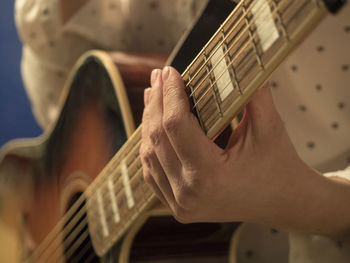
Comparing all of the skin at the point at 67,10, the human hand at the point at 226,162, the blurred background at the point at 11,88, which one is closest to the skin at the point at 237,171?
the human hand at the point at 226,162

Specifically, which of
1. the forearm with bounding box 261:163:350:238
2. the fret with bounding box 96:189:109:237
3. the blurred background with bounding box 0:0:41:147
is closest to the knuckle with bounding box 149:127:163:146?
the forearm with bounding box 261:163:350:238

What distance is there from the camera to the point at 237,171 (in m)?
0.45

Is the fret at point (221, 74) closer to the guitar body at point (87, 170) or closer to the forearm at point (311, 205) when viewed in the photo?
the forearm at point (311, 205)

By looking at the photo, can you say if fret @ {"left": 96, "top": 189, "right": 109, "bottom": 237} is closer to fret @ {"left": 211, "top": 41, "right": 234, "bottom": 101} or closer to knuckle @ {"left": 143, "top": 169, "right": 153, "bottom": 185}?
knuckle @ {"left": 143, "top": 169, "right": 153, "bottom": 185}

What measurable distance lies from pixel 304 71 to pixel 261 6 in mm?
A: 303

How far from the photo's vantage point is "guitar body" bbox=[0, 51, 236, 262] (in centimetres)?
69

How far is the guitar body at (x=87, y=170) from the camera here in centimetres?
69

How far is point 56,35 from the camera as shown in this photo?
3.42ft

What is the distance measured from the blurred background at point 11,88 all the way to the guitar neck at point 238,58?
4.11 ft

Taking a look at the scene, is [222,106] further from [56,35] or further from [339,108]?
[56,35]

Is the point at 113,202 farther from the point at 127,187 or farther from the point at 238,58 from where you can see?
the point at 238,58

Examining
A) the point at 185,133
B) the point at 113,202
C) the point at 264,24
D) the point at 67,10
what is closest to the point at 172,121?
the point at 185,133

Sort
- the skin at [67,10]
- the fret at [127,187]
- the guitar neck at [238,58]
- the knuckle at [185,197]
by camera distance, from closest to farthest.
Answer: the guitar neck at [238,58]
the knuckle at [185,197]
the fret at [127,187]
the skin at [67,10]

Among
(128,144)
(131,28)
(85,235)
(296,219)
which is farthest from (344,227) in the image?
(131,28)
